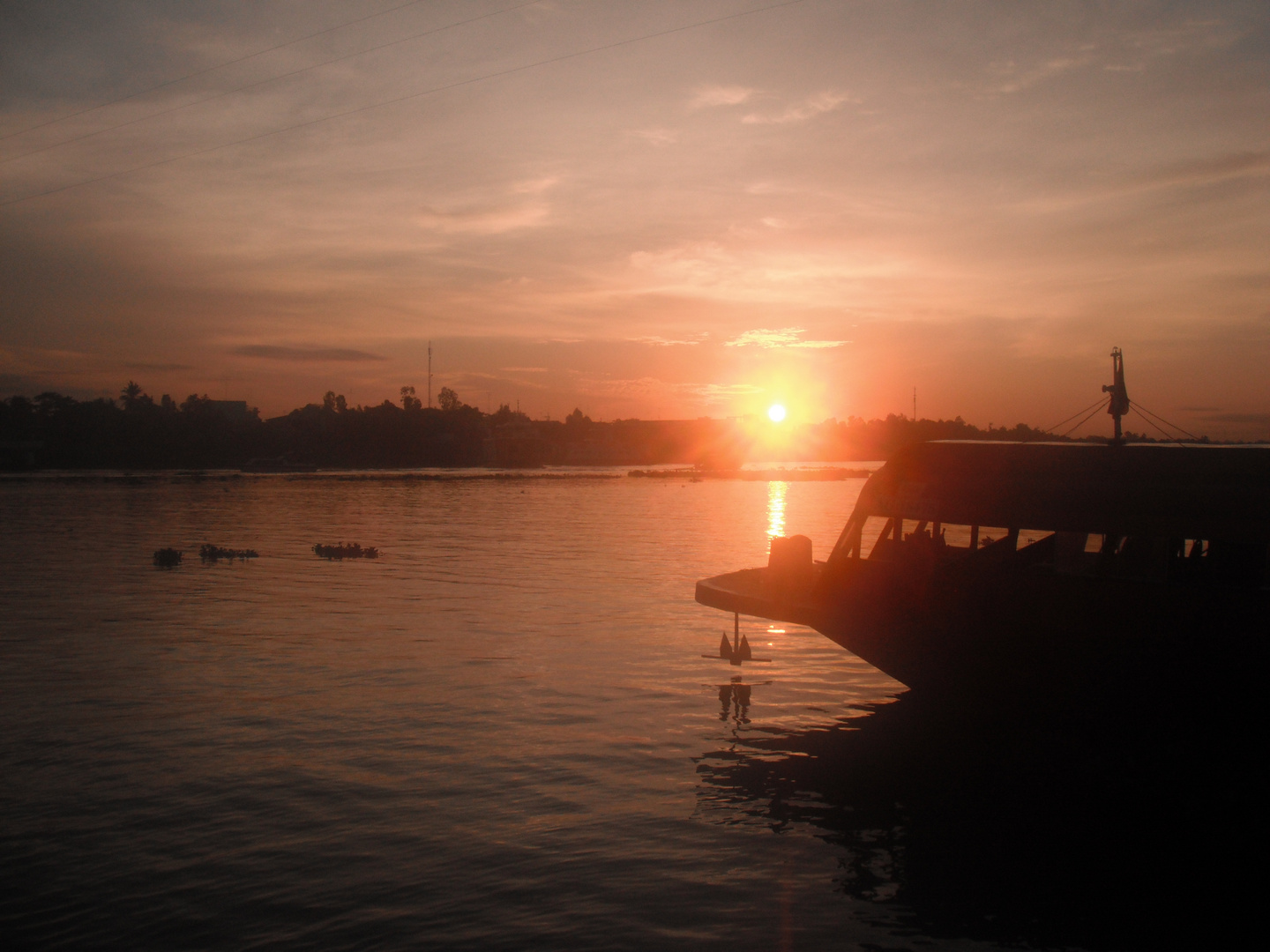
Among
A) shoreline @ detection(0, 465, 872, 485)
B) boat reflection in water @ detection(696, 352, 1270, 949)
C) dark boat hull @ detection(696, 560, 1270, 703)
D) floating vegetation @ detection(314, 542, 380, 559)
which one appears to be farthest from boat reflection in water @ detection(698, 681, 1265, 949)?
shoreline @ detection(0, 465, 872, 485)

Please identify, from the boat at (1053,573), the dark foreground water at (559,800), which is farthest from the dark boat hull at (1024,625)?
the dark foreground water at (559,800)

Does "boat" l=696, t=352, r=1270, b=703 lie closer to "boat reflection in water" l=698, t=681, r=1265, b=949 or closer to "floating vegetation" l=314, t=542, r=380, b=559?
"boat reflection in water" l=698, t=681, r=1265, b=949

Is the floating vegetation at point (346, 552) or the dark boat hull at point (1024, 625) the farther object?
the floating vegetation at point (346, 552)

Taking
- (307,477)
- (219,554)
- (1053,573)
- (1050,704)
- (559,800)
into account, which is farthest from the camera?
(307,477)

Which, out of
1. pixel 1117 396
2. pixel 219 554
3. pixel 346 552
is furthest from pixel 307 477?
pixel 1117 396

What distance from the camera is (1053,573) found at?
13.4 metres

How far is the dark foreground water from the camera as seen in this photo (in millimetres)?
8492

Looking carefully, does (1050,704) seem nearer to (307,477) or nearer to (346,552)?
(346,552)

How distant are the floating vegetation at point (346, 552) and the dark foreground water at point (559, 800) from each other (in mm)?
16596

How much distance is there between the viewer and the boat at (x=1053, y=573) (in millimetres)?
12117

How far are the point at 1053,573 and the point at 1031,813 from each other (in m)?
3.70

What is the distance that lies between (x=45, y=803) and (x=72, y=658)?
9.67 meters

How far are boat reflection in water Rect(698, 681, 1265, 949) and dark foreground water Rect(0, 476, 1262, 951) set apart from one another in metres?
0.05

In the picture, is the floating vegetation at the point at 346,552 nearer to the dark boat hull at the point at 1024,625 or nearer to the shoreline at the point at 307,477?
the dark boat hull at the point at 1024,625
